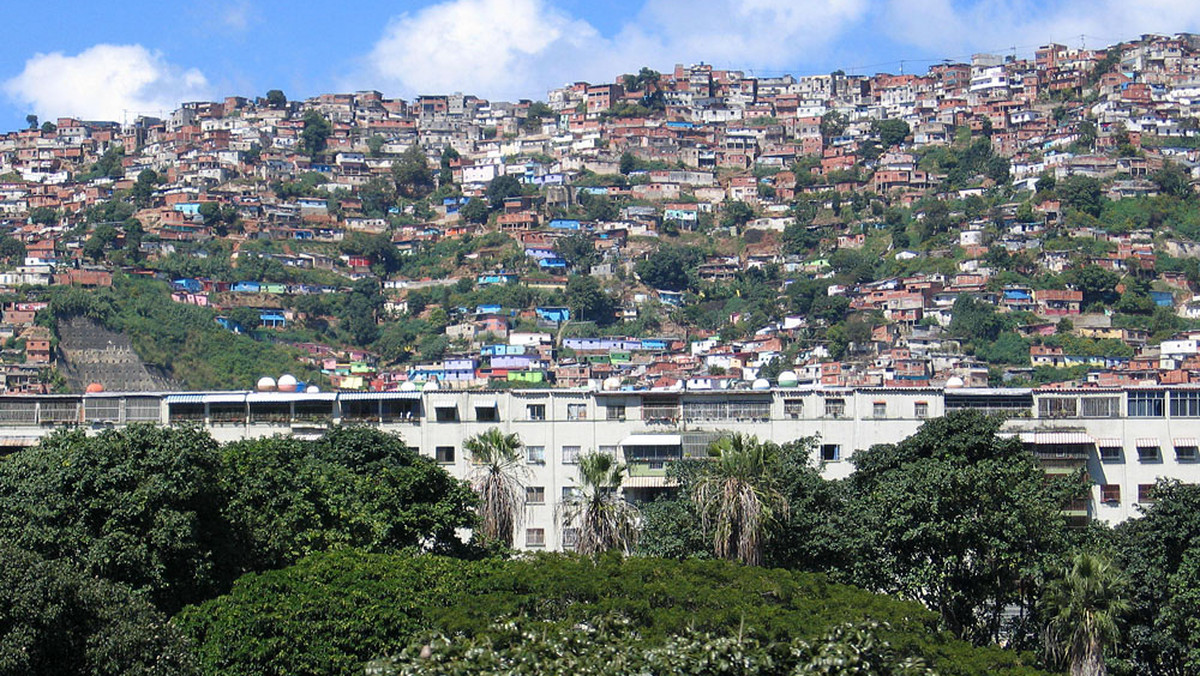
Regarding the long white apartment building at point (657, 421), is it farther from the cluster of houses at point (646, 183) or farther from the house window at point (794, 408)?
the cluster of houses at point (646, 183)

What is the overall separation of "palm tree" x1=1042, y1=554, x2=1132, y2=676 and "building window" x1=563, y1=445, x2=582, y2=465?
15694 mm

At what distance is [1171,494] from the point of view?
30953 mm

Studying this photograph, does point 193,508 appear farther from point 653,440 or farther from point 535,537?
point 653,440

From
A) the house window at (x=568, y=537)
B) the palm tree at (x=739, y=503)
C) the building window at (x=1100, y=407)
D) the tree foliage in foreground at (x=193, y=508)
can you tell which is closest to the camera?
the tree foliage in foreground at (x=193, y=508)

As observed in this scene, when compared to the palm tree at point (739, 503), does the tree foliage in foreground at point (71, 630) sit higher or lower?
lower

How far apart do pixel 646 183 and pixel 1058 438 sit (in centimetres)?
11581

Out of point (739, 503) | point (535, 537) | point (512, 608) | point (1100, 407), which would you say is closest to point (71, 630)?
point (512, 608)

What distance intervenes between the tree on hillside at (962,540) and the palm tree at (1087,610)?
1.85 m

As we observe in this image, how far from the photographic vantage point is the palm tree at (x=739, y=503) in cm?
3125

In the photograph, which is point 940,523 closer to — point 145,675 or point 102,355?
point 145,675

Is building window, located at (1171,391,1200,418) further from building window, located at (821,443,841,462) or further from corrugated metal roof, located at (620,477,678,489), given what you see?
corrugated metal roof, located at (620,477,678,489)

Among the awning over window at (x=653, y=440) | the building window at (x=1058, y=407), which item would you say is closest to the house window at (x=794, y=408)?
the awning over window at (x=653, y=440)

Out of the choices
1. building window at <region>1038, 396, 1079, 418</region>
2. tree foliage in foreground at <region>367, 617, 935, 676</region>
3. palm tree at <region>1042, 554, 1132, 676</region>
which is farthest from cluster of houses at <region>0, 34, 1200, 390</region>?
tree foliage in foreground at <region>367, 617, 935, 676</region>

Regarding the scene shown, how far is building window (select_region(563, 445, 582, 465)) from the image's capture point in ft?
138
